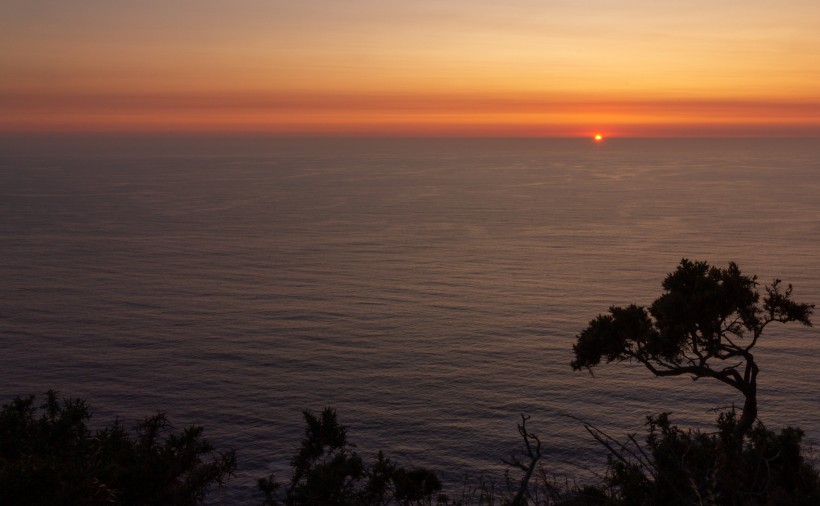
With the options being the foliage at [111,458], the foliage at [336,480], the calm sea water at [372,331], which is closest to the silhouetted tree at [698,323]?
the foliage at [336,480]

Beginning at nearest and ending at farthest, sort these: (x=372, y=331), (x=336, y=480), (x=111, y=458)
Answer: (x=336, y=480), (x=111, y=458), (x=372, y=331)

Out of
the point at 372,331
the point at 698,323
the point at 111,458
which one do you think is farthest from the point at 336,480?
the point at 372,331

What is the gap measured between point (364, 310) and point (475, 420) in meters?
31.2

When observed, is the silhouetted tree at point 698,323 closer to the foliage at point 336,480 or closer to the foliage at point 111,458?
the foliage at point 336,480

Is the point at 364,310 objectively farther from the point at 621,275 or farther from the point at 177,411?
the point at 621,275

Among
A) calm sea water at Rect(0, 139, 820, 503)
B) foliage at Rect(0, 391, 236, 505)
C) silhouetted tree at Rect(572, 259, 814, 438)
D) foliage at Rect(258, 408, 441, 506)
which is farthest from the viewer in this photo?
calm sea water at Rect(0, 139, 820, 503)

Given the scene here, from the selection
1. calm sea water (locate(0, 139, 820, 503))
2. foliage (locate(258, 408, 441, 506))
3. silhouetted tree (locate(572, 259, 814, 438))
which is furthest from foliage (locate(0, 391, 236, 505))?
calm sea water (locate(0, 139, 820, 503))

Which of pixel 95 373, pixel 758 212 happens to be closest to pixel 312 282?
pixel 95 373

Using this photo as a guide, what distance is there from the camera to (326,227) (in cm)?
15175

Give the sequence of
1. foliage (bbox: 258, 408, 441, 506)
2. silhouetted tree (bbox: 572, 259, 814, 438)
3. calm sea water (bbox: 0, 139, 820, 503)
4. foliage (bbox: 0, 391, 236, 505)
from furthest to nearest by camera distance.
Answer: calm sea water (bbox: 0, 139, 820, 503) → foliage (bbox: 258, 408, 441, 506) → foliage (bbox: 0, 391, 236, 505) → silhouetted tree (bbox: 572, 259, 814, 438)

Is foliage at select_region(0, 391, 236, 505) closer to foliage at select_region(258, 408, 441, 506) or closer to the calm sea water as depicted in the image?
foliage at select_region(258, 408, 441, 506)

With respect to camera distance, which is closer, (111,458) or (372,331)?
(111,458)

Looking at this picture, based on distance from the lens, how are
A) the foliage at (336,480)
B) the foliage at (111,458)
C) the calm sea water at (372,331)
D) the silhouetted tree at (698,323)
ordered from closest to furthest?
the silhouetted tree at (698,323) < the foliage at (111,458) < the foliage at (336,480) < the calm sea water at (372,331)

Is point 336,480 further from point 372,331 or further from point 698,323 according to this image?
point 372,331
